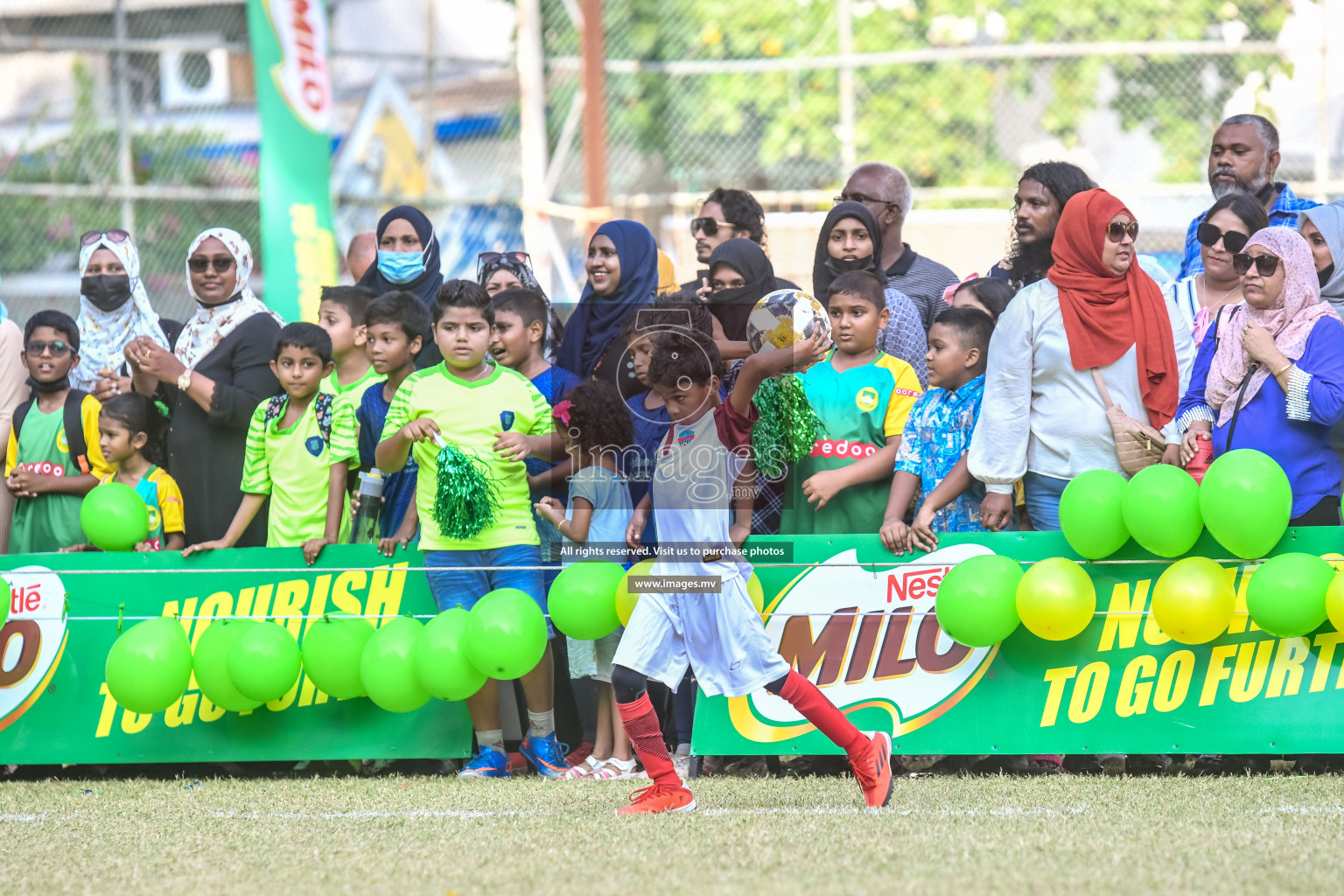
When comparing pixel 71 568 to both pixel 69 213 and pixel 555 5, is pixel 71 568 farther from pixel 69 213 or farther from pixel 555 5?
pixel 555 5

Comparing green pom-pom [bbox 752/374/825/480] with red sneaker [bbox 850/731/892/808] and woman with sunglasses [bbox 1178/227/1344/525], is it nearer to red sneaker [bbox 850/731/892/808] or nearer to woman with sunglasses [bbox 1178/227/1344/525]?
red sneaker [bbox 850/731/892/808]

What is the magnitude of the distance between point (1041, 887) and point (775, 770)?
227 cm

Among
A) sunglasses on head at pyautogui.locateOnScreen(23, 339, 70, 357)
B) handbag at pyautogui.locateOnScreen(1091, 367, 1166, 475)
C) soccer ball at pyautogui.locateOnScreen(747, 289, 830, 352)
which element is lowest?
handbag at pyautogui.locateOnScreen(1091, 367, 1166, 475)

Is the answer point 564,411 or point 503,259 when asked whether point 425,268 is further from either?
point 564,411

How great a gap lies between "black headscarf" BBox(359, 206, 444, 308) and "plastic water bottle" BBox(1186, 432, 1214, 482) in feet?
11.5

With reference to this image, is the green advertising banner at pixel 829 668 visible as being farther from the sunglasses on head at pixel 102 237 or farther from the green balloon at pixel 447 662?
the sunglasses on head at pixel 102 237

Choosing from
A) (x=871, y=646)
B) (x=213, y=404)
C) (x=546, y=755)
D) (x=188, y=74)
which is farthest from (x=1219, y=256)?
(x=188, y=74)

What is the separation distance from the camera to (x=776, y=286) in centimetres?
657

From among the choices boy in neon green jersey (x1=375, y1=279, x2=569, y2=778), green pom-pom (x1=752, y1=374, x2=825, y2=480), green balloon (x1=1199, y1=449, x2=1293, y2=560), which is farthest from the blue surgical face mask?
green balloon (x1=1199, y1=449, x2=1293, y2=560)

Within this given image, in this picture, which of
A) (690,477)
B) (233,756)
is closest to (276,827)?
(233,756)

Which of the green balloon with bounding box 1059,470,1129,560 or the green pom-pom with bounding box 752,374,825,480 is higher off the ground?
the green pom-pom with bounding box 752,374,825,480

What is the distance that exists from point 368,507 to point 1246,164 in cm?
424

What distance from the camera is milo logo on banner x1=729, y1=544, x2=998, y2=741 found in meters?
5.73

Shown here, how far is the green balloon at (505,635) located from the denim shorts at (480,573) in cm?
25
